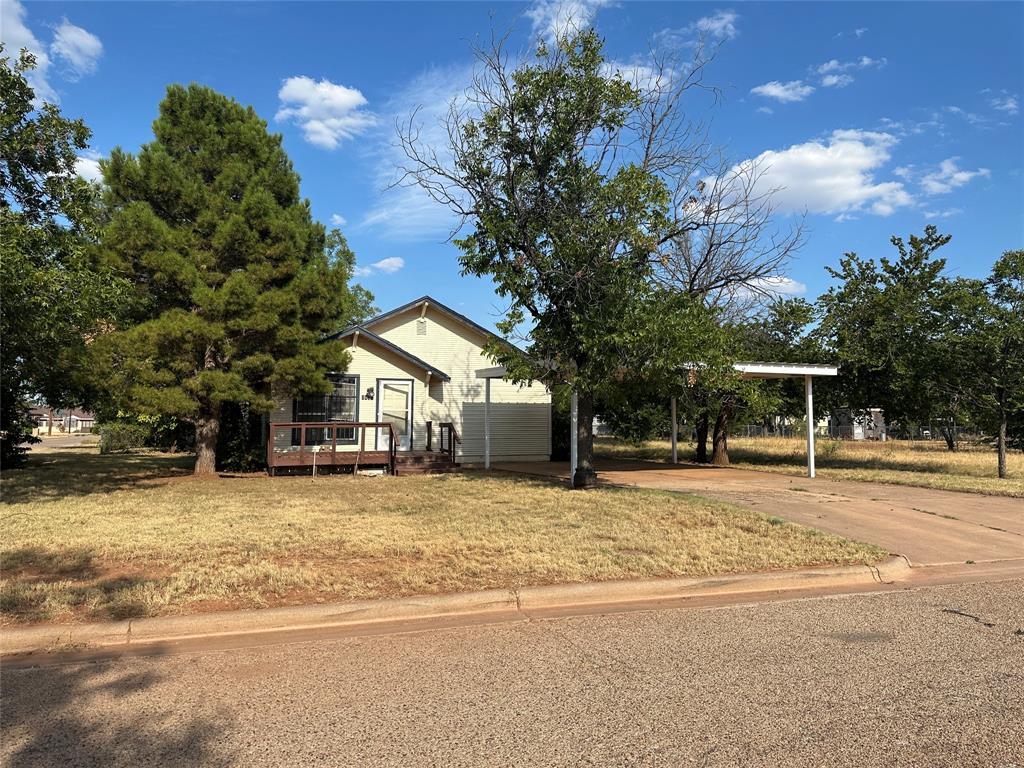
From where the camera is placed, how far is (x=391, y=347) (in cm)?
1875

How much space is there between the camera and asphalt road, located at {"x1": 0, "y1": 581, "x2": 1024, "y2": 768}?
3.36 m

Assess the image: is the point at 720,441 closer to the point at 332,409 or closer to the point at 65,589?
the point at 332,409

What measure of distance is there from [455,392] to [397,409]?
2028 mm

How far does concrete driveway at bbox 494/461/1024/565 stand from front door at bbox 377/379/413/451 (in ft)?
15.3

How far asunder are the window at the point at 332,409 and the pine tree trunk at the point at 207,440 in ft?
6.82

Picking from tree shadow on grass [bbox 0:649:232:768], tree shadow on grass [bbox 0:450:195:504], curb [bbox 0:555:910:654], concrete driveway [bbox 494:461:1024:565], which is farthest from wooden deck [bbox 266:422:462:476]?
tree shadow on grass [bbox 0:649:232:768]

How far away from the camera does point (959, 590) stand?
6613mm

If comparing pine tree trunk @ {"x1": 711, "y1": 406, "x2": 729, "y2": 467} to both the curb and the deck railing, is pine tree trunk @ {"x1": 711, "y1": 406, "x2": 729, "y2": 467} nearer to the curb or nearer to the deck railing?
the deck railing

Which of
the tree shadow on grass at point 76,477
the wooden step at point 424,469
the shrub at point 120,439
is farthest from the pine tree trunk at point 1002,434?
the shrub at point 120,439

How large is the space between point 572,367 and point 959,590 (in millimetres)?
7592

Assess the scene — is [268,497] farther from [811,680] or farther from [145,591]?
[811,680]

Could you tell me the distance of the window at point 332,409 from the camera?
725 inches

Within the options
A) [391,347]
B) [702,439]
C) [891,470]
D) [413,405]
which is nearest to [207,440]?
[391,347]

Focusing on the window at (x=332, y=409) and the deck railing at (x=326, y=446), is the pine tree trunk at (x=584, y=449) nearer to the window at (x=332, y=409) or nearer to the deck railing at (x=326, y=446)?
the deck railing at (x=326, y=446)
